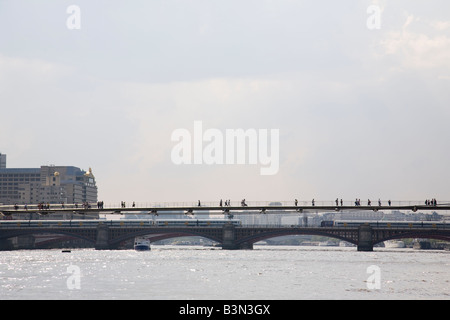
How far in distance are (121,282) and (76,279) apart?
8.73m

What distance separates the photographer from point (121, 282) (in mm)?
95875

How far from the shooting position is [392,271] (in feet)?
399
